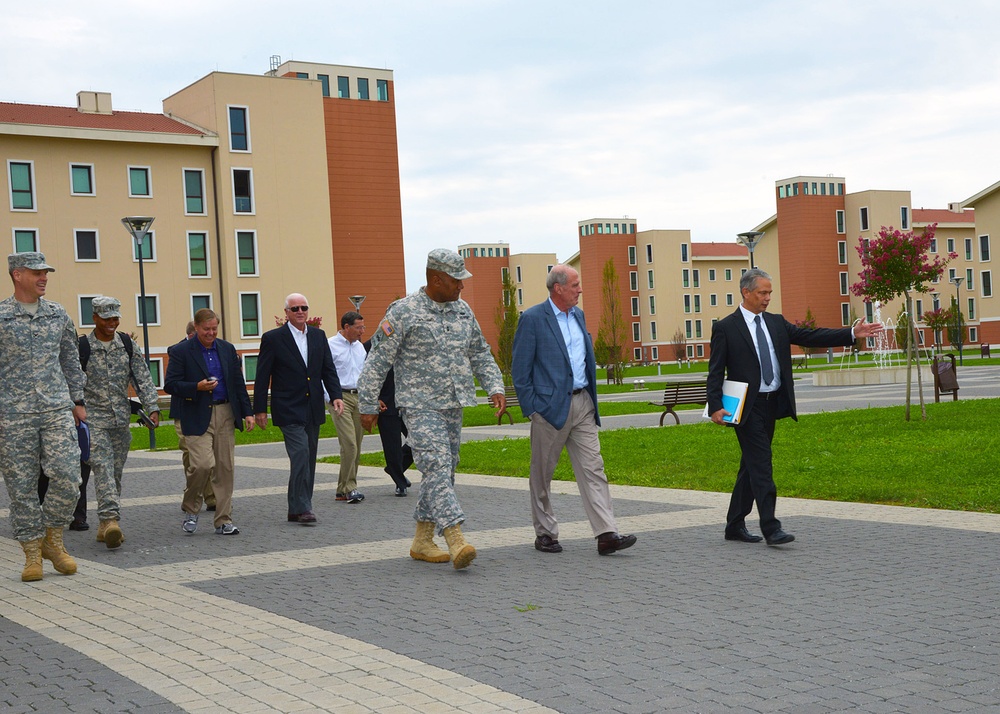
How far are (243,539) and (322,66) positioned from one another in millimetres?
59011

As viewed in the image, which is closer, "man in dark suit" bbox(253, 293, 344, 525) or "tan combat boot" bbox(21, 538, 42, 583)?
"tan combat boot" bbox(21, 538, 42, 583)

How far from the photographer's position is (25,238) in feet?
171

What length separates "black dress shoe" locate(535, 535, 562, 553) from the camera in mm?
8344

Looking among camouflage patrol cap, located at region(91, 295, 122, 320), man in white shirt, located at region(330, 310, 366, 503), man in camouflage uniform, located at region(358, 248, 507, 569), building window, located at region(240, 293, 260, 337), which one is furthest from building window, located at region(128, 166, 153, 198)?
man in camouflage uniform, located at region(358, 248, 507, 569)

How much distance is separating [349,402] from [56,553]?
203 inches

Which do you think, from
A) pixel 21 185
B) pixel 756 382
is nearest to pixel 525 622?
pixel 756 382

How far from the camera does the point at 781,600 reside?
639cm

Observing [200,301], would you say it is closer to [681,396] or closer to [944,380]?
[681,396]

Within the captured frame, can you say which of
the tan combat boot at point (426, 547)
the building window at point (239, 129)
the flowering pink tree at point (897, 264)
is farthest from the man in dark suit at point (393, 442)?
the building window at point (239, 129)

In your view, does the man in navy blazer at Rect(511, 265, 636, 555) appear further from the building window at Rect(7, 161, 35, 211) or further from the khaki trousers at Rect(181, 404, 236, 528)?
the building window at Rect(7, 161, 35, 211)

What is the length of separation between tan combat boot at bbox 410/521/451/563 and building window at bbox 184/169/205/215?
50992 mm

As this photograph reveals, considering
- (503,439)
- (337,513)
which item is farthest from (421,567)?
(503,439)

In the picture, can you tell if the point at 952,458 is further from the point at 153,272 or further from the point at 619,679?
the point at 153,272

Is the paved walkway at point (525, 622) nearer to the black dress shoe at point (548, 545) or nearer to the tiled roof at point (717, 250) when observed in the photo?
the black dress shoe at point (548, 545)
